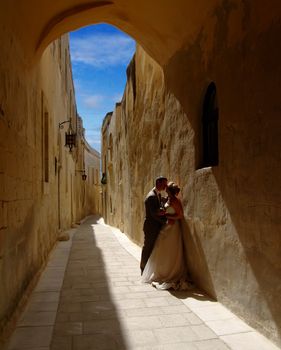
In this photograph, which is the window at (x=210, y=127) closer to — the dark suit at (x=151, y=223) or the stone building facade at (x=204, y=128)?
the stone building facade at (x=204, y=128)

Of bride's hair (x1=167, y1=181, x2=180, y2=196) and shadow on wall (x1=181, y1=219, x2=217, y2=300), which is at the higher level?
bride's hair (x1=167, y1=181, x2=180, y2=196)

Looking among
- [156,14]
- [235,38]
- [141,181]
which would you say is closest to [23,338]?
[235,38]

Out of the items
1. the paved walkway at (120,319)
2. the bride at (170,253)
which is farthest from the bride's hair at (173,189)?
the paved walkway at (120,319)

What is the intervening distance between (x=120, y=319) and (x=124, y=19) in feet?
14.7

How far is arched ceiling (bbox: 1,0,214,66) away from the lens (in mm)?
4348

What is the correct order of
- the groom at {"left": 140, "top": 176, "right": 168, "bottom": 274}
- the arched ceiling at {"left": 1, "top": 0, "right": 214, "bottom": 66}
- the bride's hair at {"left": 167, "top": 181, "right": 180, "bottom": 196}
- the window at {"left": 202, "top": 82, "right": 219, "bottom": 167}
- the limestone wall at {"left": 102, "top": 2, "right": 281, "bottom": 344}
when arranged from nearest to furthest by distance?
the limestone wall at {"left": 102, "top": 2, "right": 281, "bottom": 344}
the arched ceiling at {"left": 1, "top": 0, "right": 214, "bottom": 66}
the window at {"left": 202, "top": 82, "right": 219, "bottom": 167}
the bride's hair at {"left": 167, "top": 181, "right": 180, "bottom": 196}
the groom at {"left": 140, "top": 176, "right": 168, "bottom": 274}

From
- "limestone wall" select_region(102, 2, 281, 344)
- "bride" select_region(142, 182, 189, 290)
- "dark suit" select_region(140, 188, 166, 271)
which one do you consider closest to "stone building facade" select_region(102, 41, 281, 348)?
"limestone wall" select_region(102, 2, 281, 344)

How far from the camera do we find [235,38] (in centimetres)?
359

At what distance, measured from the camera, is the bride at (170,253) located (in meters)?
5.05

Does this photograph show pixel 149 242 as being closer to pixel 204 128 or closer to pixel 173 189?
pixel 173 189

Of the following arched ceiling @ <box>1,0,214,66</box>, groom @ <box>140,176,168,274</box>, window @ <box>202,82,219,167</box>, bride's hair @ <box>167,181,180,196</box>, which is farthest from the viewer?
groom @ <box>140,176,168,274</box>

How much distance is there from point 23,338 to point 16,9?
10.0 feet

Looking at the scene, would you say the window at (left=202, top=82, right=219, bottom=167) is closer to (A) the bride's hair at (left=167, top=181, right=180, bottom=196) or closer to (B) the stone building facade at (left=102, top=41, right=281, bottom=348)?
(B) the stone building facade at (left=102, top=41, right=281, bottom=348)

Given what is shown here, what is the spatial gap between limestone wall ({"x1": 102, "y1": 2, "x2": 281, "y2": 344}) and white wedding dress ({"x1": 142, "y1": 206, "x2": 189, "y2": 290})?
18cm
